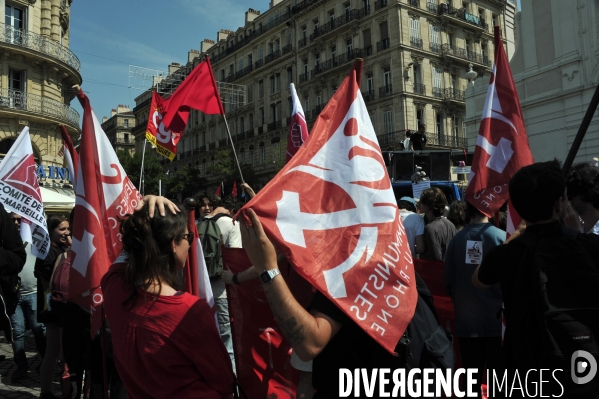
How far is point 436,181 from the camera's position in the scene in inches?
447

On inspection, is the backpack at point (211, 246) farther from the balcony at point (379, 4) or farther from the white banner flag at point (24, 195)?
the balcony at point (379, 4)

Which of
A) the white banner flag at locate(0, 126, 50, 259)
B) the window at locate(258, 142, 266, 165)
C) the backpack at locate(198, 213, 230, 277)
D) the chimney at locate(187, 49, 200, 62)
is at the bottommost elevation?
the backpack at locate(198, 213, 230, 277)

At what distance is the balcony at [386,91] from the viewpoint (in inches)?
1319

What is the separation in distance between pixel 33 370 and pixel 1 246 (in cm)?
279

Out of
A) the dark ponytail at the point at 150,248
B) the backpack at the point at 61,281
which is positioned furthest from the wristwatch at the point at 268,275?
the backpack at the point at 61,281

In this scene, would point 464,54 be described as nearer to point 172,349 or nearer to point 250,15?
point 250,15

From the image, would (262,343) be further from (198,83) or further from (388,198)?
(198,83)

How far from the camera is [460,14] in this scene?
36000 mm

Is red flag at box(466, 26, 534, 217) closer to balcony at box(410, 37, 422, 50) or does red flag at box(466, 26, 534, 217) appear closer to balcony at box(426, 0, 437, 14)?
balcony at box(410, 37, 422, 50)

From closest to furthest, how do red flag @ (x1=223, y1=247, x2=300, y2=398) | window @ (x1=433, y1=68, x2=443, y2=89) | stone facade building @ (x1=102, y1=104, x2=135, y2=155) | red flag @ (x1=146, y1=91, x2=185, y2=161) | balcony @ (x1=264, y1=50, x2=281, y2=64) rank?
red flag @ (x1=223, y1=247, x2=300, y2=398)
red flag @ (x1=146, y1=91, x2=185, y2=161)
window @ (x1=433, y1=68, x2=443, y2=89)
balcony @ (x1=264, y1=50, x2=281, y2=64)
stone facade building @ (x1=102, y1=104, x2=135, y2=155)

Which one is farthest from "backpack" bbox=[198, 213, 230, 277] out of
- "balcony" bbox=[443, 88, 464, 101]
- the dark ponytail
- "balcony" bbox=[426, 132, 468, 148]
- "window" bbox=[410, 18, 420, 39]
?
"balcony" bbox=[443, 88, 464, 101]

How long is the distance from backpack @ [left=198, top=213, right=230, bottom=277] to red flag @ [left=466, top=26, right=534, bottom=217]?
248 centimetres

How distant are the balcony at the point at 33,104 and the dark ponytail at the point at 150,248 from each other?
76.2 feet

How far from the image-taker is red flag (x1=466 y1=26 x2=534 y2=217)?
3.69 m
